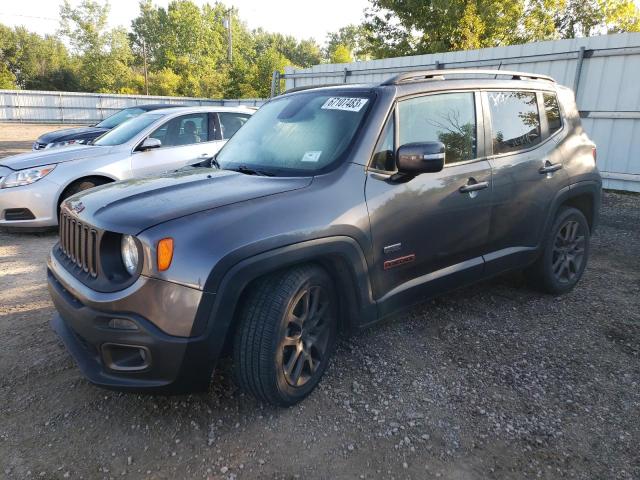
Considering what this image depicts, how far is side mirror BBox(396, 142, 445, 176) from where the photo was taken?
2.67 meters

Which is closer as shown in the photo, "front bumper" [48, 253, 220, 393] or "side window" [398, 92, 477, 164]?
"front bumper" [48, 253, 220, 393]

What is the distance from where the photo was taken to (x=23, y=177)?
222 inches

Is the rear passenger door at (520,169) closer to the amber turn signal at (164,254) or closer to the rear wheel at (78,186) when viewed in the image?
the amber turn signal at (164,254)

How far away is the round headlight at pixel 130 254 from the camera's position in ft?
7.23

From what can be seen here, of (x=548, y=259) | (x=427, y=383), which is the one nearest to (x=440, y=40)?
(x=548, y=259)

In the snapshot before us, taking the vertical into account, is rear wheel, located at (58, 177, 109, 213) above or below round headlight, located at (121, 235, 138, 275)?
below

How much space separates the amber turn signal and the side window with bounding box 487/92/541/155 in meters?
2.50

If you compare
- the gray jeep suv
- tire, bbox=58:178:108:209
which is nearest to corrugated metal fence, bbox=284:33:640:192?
tire, bbox=58:178:108:209

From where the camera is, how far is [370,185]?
2.75 metres

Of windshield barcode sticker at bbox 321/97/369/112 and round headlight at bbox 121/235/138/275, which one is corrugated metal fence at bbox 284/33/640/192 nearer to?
windshield barcode sticker at bbox 321/97/369/112

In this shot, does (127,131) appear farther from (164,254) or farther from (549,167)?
(549,167)

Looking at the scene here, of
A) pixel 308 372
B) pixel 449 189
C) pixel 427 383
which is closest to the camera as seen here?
pixel 308 372

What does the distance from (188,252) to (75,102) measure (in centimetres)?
3172

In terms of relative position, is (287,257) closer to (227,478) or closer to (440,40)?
(227,478)
